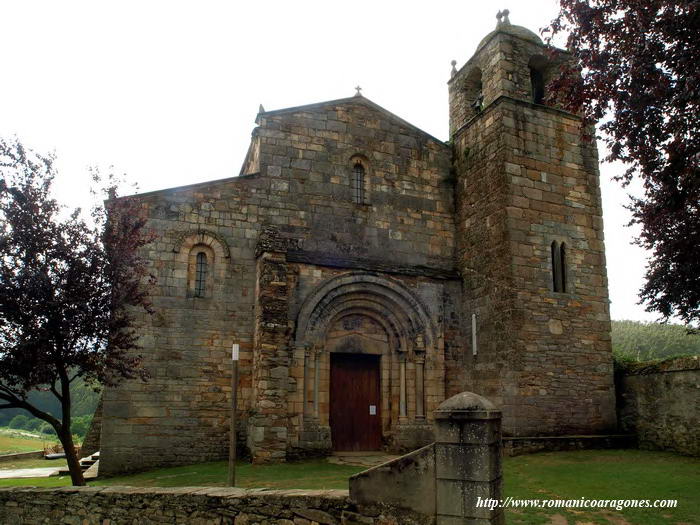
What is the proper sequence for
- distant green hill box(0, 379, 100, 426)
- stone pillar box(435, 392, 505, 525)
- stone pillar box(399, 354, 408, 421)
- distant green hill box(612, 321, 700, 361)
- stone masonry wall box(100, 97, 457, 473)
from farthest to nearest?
distant green hill box(0, 379, 100, 426)
distant green hill box(612, 321, 700, 361)
stone pillar box(399, 354, 408, 421)
stone masonry wall box(100, 97, 457, 473)
stone pillar box(435, 392, 505, 525)

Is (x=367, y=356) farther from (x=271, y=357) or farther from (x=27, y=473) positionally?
(x=27, y=473)

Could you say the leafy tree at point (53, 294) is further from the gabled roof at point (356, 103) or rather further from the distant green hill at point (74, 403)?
the distant green hill at point (74, 403)

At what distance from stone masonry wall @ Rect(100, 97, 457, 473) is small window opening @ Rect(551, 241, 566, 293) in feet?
9.20

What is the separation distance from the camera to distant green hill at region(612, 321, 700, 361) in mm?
37625

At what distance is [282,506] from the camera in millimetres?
7145

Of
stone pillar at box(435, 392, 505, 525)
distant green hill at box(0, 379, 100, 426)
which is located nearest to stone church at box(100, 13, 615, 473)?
stone pillar at box(435, 392, 505, 525)

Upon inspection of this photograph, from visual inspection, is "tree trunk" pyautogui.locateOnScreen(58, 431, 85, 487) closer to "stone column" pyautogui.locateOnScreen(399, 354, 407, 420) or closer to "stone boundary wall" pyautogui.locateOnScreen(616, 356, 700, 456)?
"stone column" pyautogui.locateOnScreen(399, 354, 407, 420)

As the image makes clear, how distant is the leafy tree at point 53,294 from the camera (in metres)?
10.2

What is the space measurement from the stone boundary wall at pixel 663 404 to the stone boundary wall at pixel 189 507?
9.09m

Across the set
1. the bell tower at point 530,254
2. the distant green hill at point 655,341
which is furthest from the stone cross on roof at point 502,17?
the distant green hill at point 655,341

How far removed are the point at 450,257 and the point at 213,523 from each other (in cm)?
1066

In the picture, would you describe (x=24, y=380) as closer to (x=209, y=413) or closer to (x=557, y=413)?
(x=209, y=413)

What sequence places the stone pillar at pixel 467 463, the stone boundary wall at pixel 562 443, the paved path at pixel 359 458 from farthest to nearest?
the stone boundary wall at pixel 562 443 → the paved path at pixel 359 458 → the stone pillar at pixel 467 463

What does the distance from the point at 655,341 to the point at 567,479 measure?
32.6 m
